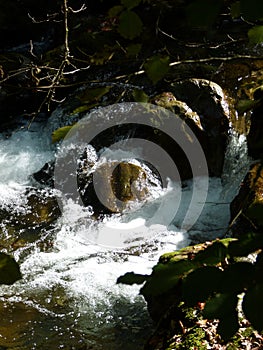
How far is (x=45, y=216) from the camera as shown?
5.63 m

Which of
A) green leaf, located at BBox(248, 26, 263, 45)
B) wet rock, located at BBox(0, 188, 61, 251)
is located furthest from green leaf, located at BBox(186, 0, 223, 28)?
wet rock, located at BBox(0, 188, 61, 251)

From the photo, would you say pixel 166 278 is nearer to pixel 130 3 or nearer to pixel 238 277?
pixel 238 277

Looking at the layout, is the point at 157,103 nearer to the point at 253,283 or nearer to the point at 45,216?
the point at 45,216

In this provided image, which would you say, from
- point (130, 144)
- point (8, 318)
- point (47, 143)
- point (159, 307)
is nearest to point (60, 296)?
point (8, 318)

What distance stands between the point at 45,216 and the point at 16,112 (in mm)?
3062

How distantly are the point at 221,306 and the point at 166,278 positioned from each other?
0.14m

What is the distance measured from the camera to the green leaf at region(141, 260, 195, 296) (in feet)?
2.81

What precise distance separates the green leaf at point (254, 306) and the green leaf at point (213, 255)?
0.11m

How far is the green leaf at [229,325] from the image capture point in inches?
A: 30.0

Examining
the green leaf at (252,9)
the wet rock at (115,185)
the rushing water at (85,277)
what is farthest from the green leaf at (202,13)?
the wet rock at (115,185)

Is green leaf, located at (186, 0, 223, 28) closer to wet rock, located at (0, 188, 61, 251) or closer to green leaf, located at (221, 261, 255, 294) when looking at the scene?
green leaf, located at (221, 261, 255, 294)

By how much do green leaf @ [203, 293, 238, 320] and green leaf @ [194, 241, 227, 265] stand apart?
80mm

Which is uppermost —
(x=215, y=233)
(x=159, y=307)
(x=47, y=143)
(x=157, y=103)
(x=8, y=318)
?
(x=157, y=103)

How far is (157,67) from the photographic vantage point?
909 mm
